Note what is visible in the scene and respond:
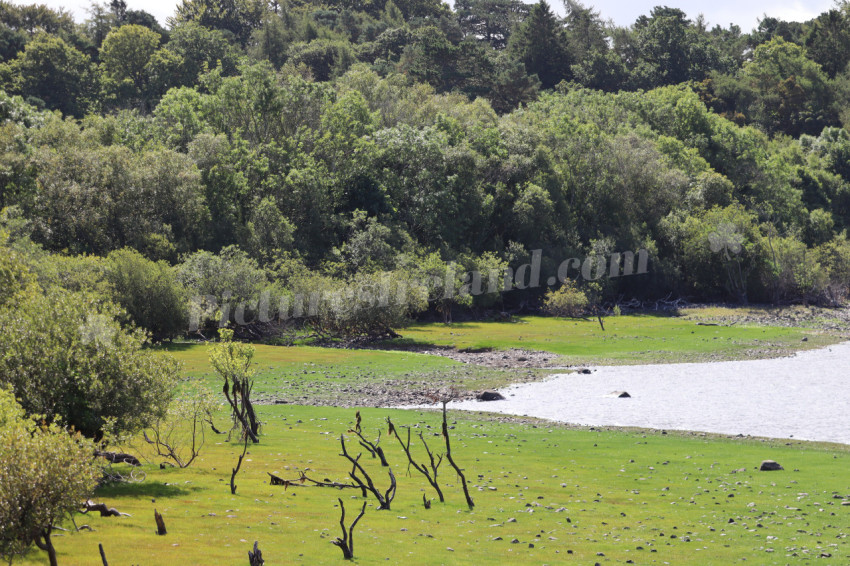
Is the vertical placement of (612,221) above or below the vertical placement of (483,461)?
above

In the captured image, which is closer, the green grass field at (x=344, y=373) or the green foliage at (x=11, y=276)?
the green foliage at (x=11, y=276)

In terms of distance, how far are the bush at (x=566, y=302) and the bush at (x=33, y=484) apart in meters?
72.2

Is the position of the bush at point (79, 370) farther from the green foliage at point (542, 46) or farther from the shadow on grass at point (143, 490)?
the green foliage at point (542, 46)

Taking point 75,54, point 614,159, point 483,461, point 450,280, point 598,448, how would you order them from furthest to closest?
point 75,54 < point 614,159 < point 450,280 < point 598,448 < point 483,461

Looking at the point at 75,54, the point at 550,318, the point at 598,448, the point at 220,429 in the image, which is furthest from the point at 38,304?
the point at 75,54

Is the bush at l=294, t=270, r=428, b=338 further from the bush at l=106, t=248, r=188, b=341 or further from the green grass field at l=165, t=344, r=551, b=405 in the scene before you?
the bush at l=106, t=248, r=188, b=341

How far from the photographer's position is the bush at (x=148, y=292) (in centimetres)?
5712

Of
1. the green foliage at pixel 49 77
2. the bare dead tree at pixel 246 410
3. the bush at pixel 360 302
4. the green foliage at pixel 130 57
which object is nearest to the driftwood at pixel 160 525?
the bare dead tree at pixel 246 410

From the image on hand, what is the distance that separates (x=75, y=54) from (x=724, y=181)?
91754 mm

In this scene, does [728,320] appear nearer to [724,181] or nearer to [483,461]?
[724,181]

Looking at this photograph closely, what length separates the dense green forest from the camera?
66.2m

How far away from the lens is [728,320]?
8219 cm

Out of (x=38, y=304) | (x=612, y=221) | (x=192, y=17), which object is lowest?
(x=38, y=304)

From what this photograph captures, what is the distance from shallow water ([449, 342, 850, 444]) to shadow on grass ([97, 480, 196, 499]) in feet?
62.8
